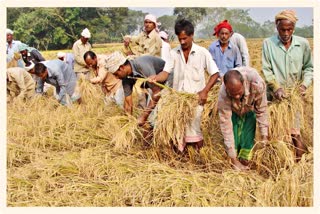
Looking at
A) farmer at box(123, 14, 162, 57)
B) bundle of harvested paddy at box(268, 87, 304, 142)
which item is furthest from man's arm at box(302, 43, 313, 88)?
farmer at box(123, 14, 162, 57)

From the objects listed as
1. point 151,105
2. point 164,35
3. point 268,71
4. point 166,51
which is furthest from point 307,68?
point 164,35

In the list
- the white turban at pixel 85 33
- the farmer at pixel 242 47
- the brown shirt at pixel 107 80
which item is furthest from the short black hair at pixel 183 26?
the white turban at pixel 85 33

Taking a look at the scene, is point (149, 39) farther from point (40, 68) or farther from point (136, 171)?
point (136, 171)

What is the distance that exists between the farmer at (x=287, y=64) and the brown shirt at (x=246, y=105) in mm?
408

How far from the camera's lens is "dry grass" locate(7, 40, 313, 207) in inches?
155

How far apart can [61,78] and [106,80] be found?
0.92m

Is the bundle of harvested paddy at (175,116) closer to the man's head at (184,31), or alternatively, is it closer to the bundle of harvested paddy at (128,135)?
the bundle of harvested paddy at (128,135)

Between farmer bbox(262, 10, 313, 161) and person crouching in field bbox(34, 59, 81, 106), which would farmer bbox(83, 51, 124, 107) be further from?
farmer bbox(262, 10, 313, 161)

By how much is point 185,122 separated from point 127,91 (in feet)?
2.63

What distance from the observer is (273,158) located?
13.8ft

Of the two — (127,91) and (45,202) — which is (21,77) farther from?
(45,202)

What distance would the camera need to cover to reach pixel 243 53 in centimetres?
559

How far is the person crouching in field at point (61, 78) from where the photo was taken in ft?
21.4
